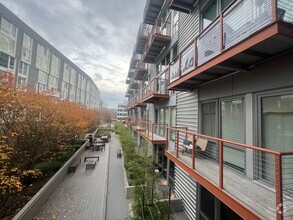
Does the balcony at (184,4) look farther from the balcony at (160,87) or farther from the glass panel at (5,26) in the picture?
the glass panel at (5,26)

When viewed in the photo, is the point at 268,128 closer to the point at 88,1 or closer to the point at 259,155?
the point at 259,155

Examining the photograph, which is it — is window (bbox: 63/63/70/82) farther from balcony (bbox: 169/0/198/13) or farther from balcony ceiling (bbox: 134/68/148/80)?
balcony (bbox: 169/0/198/13)

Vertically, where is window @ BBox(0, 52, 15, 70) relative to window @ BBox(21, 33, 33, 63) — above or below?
below

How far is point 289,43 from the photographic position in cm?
320

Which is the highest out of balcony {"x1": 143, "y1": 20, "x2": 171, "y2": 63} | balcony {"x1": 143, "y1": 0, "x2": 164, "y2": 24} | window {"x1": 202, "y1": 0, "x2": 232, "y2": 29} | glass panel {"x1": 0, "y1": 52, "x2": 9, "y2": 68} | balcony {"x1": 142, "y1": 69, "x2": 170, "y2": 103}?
balcony {"x1": 143, "y1": 0, "x2": 164, "y2": 24}

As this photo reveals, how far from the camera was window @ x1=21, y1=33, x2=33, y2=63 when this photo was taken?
27534 millimetres

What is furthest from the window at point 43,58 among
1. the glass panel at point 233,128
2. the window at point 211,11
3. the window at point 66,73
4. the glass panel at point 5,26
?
the glass panel at point 233,128

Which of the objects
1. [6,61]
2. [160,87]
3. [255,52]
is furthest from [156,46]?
[6,61]

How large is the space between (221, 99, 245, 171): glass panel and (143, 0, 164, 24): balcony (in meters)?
11.5

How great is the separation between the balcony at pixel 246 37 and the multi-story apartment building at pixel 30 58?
11.2 meters

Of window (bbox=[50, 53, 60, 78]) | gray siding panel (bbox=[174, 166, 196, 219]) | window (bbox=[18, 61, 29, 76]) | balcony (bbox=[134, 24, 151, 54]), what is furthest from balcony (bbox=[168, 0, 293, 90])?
window (bbox=[50, 53, 60, 78])

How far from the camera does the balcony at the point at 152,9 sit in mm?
13406

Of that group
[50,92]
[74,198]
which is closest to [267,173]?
[74,198]

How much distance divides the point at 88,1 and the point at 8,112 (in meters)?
9.83
